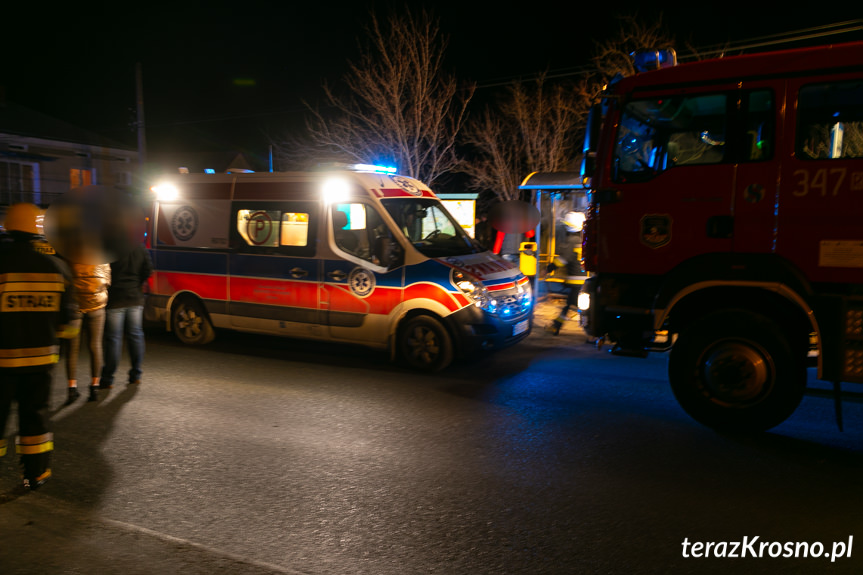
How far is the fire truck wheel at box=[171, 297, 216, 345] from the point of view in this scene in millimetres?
8945

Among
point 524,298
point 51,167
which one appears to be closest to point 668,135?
point 524,298

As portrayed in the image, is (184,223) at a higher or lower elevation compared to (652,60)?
lower

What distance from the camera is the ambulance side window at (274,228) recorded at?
26.4ft

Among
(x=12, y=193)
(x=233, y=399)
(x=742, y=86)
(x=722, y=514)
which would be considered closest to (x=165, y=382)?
(x=233, y=399)

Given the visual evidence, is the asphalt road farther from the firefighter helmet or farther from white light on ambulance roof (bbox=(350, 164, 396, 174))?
white light on ambulance roof (bbox=(350, 164, 396, 174))

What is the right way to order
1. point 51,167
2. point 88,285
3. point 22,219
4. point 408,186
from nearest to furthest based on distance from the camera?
point 22,219 < point 88,285 < point 408,186 < point 51,167

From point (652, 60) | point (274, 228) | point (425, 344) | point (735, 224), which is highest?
point (652, 60)

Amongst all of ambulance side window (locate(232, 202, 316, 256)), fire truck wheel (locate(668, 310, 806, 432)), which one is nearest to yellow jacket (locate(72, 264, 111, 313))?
ambulance side window (locate(232, 202, 316, 256))

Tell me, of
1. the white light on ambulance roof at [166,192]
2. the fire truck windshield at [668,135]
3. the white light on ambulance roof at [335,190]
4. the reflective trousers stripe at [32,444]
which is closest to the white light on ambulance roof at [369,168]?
the white light on ambulance roof at [335,190]

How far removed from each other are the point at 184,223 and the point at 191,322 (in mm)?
1393

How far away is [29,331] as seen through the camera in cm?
412

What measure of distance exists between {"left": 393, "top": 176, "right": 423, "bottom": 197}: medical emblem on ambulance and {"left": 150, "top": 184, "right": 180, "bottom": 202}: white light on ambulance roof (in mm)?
3252

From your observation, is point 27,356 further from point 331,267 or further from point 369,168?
point 369,168

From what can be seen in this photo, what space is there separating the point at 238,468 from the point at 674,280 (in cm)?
383
